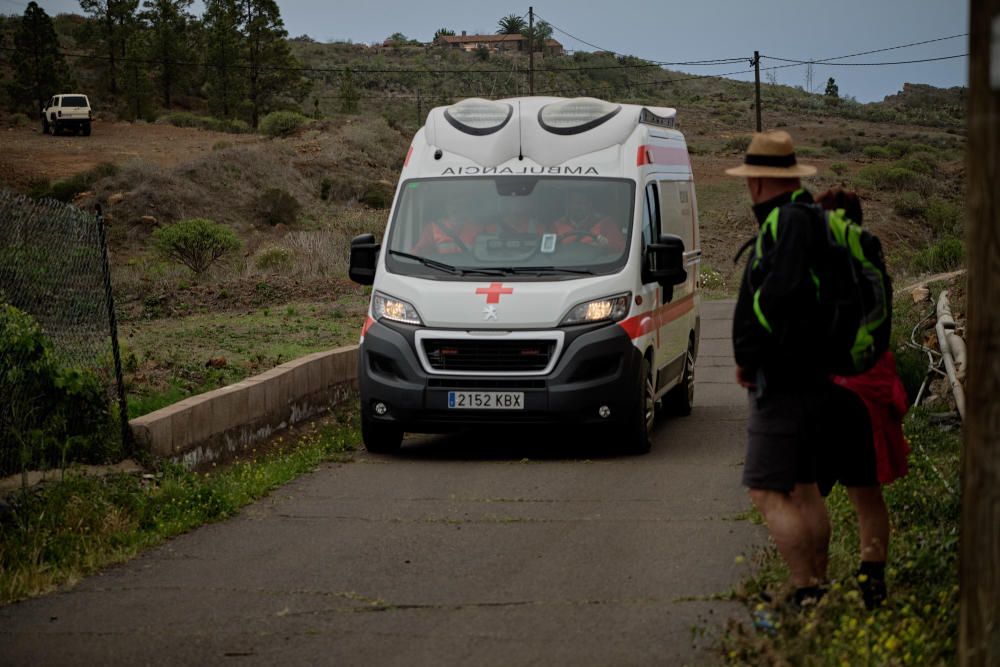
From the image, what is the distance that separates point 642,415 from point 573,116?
269cm

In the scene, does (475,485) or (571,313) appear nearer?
(475,485)

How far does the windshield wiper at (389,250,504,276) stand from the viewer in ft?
36.7

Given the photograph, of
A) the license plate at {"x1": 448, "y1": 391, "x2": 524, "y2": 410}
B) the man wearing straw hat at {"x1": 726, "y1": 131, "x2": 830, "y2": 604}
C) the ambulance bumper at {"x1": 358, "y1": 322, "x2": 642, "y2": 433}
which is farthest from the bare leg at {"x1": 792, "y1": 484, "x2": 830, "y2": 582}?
the license plate at {"x1": 448, "y1": 391, "x2": 524, "y2": 410}

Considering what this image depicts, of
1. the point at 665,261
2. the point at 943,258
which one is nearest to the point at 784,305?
the point at 665,261

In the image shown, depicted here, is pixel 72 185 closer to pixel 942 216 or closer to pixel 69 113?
pixel 69 113

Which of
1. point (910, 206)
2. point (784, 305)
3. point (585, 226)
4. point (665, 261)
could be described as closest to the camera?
point (784, 305)

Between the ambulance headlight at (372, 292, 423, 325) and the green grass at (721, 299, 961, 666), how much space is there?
3.97 metres

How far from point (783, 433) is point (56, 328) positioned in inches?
224

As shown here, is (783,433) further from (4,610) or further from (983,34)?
(4,610)

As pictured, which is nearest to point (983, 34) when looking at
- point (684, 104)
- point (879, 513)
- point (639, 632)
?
point (879, 513)

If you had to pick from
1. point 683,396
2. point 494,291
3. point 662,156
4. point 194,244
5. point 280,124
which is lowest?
point 683,396

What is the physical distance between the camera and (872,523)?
5.81 meters

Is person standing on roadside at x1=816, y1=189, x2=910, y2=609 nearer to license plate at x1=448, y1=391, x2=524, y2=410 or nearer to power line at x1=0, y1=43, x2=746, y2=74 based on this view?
license plate at x1=448, y1=391, x2=524, y2=410

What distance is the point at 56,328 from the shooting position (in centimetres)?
934
